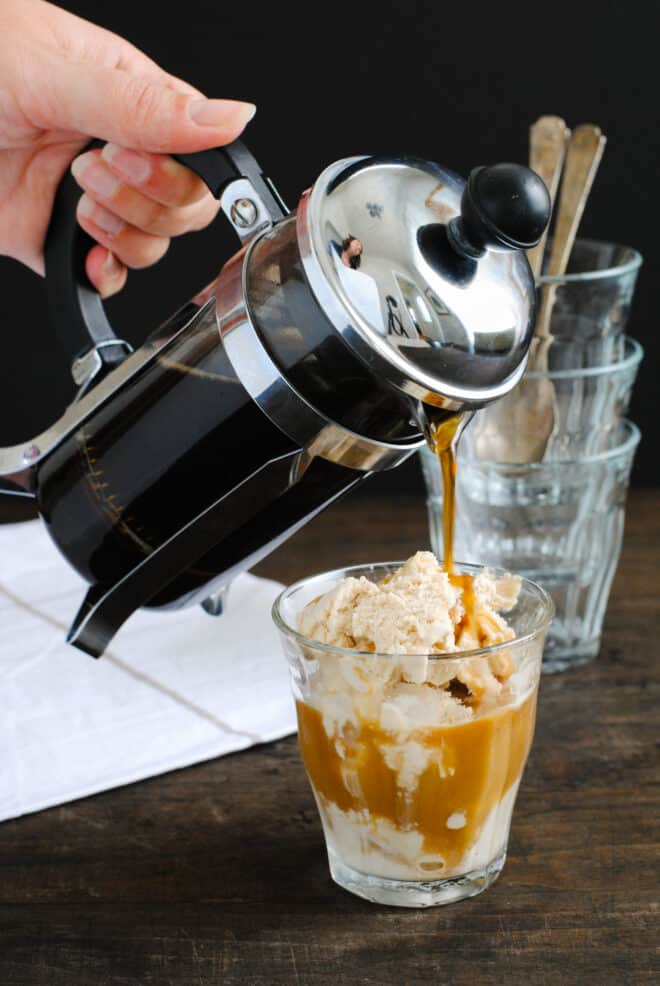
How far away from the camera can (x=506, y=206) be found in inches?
23.2

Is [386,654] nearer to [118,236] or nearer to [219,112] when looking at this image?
[219,112]

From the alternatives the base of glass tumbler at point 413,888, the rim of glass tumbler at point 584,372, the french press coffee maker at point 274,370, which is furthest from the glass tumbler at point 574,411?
the base of glass tumbler at point 413,888

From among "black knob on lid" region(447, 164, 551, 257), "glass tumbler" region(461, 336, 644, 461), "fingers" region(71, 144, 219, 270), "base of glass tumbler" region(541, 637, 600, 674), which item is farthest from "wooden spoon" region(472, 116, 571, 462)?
"black knob on lid" region(447, 164, 551, 257)

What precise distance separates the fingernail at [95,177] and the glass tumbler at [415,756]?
350mm

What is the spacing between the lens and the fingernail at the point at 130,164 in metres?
0.82

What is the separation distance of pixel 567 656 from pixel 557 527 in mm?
107

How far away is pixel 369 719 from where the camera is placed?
67 centimetres

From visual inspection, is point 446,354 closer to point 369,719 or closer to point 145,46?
point 369,719

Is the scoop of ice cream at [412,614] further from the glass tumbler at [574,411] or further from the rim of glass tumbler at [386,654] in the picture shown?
the glass tumbler at [574,411]

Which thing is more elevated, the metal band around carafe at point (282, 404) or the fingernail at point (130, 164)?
the fingernail at point (130, 164)

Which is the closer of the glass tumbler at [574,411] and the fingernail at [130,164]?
the fingernail at [130,164]

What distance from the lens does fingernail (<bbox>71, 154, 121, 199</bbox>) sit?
0.88 m

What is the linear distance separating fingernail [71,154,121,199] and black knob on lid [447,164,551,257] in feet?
1.16

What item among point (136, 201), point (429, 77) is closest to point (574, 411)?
point (136, 201)
